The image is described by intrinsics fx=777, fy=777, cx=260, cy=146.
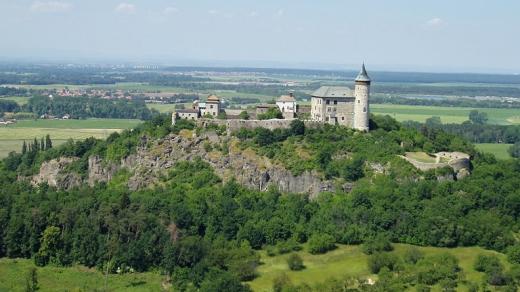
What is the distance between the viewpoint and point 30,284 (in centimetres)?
5656

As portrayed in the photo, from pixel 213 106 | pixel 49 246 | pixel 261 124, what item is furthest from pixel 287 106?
pixel 49 246

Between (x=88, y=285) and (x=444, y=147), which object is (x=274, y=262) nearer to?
(x=88, y=285)

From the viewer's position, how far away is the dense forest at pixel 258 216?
61000 millimetres

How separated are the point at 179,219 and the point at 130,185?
12728mm

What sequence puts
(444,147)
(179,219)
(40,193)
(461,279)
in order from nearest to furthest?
(461,279), (179,219), (40,193), (444,147)

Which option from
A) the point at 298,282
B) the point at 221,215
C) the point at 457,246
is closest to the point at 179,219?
the point at 221,215

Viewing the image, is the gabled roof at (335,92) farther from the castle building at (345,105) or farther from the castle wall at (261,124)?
the castle wall at (261,124)

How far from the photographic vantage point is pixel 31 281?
5722 centimetres

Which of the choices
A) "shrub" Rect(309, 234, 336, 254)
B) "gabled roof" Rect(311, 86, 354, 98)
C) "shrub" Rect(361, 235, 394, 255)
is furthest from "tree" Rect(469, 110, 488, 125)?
"shrub" Rect(309, 234, 336, 254)

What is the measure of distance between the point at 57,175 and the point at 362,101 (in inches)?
1338

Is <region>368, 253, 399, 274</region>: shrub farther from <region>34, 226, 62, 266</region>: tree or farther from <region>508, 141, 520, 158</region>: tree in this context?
<region>508, 141, 520, 158</region>: tree

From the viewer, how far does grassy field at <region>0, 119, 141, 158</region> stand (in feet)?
404

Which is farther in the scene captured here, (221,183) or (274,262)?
(221,183)

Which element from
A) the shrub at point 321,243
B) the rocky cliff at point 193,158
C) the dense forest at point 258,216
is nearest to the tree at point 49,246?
the dense forest at point 258,216
